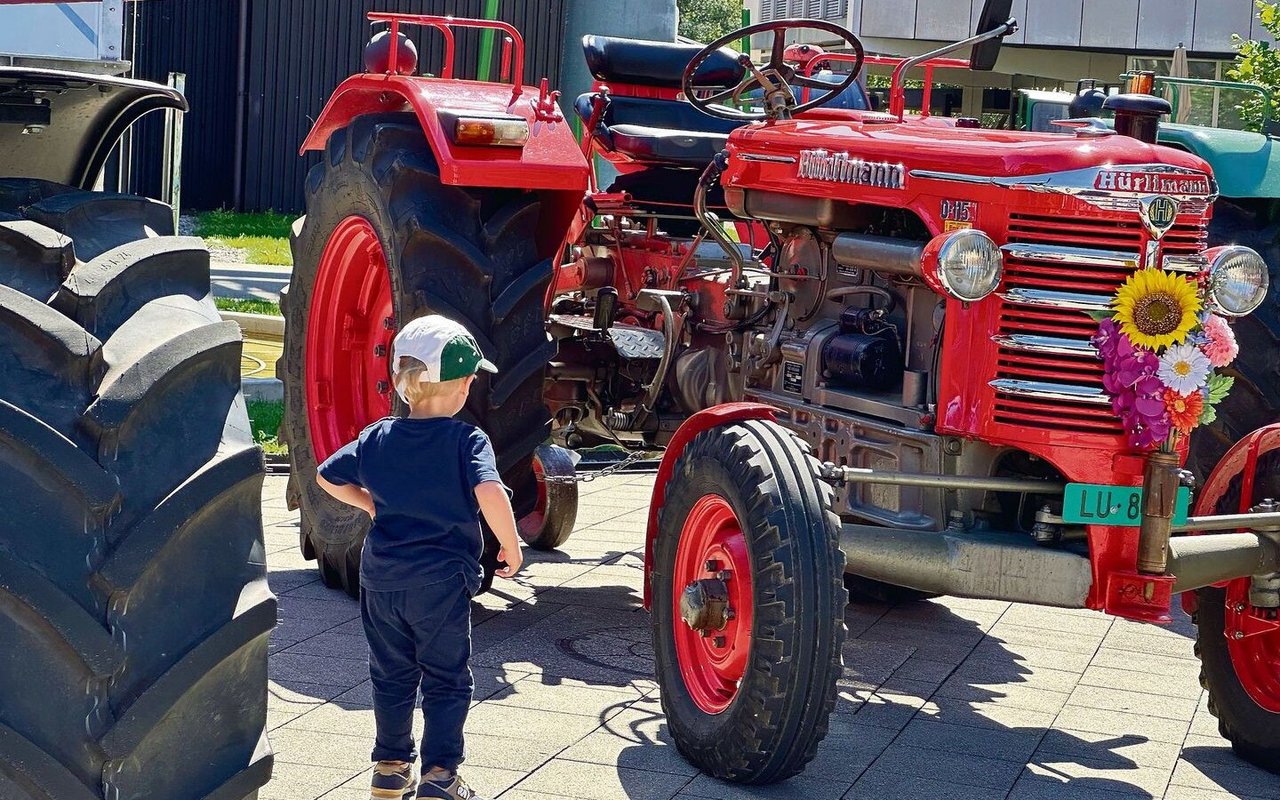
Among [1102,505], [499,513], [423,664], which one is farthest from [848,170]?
[423,664]

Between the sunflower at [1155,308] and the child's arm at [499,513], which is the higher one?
the sunflower at [1155,308]

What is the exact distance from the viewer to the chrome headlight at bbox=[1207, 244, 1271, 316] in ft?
14.7

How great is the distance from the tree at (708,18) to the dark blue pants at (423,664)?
2359 inches

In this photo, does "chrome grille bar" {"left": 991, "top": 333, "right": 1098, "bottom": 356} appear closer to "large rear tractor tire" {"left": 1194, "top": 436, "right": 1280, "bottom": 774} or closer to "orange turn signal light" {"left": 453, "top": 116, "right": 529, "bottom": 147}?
"large rear tractor tire" {"left": 1194, "top": 436, "right": 1280, "bottom": 774}

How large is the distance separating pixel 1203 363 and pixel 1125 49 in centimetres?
2502

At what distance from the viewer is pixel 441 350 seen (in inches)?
149

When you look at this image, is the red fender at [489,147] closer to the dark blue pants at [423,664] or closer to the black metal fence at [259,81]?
the dark blue pants at [423,664]

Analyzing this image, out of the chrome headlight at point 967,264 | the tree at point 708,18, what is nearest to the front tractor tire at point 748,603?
the chrome headlight at point 967,264

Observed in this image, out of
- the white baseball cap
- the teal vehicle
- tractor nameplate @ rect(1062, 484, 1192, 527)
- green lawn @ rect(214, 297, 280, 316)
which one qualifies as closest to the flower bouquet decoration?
tractor nameplate @ rect(1062, 484, 1192, 527)

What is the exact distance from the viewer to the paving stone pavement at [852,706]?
14.3 ft

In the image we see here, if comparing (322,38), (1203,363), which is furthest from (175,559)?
(322,38)

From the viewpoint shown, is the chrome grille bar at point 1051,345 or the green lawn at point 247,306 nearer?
the chrome grille bar at point 1051,345

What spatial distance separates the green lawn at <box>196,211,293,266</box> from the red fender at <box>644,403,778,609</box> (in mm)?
9834

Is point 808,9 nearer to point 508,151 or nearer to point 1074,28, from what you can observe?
point 1074,28
